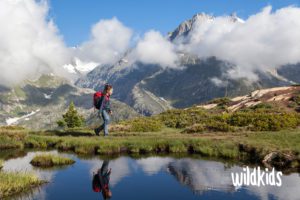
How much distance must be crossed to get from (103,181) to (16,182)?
19.4 feet

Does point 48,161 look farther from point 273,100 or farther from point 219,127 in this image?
point 273,100

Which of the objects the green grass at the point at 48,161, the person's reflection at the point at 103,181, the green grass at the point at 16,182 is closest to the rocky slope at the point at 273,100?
the person's reflection at the point at 103,181

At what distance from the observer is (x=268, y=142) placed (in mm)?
36719

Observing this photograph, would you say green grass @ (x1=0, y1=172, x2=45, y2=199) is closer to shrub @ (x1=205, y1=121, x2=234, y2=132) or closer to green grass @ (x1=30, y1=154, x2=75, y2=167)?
green grass @ (x1=30, y1=154, x2=75, y2=167)

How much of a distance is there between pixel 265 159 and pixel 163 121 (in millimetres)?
37137

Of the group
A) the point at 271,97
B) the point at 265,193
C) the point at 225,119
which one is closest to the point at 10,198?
the point at 265,193

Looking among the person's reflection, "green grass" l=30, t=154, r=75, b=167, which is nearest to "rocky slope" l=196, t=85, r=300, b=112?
the person's reflection

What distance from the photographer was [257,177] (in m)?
27.5

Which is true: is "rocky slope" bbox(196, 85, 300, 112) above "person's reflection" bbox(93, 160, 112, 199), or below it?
above

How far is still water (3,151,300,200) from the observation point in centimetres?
2359

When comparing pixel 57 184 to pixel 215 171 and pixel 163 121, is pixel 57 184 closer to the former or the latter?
pixel 215 171

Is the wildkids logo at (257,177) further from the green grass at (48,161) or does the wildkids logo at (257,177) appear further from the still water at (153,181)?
the green grass at (48,161)

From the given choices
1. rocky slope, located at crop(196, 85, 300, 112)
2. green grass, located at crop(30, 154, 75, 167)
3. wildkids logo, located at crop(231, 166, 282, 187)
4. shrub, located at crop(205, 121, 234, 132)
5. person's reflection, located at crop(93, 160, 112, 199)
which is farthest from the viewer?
rocky slope, located at crop(196, 85, 300, 112)

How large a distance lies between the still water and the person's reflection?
0.28m
